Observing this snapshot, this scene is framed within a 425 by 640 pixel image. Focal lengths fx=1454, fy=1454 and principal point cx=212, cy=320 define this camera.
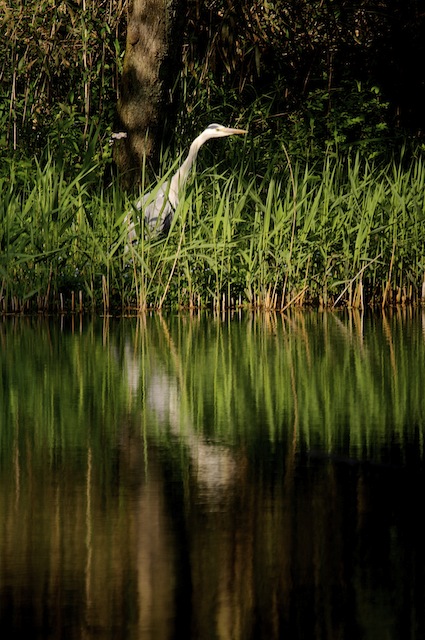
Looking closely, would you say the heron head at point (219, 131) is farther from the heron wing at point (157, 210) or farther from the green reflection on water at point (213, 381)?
the green reflection on water at point (213, 381)

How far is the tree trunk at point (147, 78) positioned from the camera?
1158cm

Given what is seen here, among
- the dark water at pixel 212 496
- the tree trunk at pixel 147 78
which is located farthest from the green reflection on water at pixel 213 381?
the tree trunk at pixel 147 78

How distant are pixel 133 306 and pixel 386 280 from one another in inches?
77.4

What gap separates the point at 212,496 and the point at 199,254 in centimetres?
591

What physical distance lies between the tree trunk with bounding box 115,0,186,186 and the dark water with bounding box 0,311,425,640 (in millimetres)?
5240

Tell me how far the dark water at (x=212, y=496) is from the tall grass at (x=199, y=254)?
2674 mm

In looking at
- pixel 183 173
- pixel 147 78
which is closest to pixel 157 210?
pixel 183 173

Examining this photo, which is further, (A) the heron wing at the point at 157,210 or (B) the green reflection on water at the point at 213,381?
(A) the heron wing at the point at 157,210

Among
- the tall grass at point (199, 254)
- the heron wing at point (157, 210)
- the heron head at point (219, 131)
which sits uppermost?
the heron head at point (219, 131)

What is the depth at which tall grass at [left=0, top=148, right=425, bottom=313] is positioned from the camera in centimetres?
946

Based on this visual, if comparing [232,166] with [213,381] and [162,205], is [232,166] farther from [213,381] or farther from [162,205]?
[213,381]

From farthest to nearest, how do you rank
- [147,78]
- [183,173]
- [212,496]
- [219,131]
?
[147,78] → [219,131] → [183,173] → [212,496]

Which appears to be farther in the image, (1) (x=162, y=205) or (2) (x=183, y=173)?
(2) (x=183, y=173)

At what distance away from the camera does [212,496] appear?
3.59 metres
